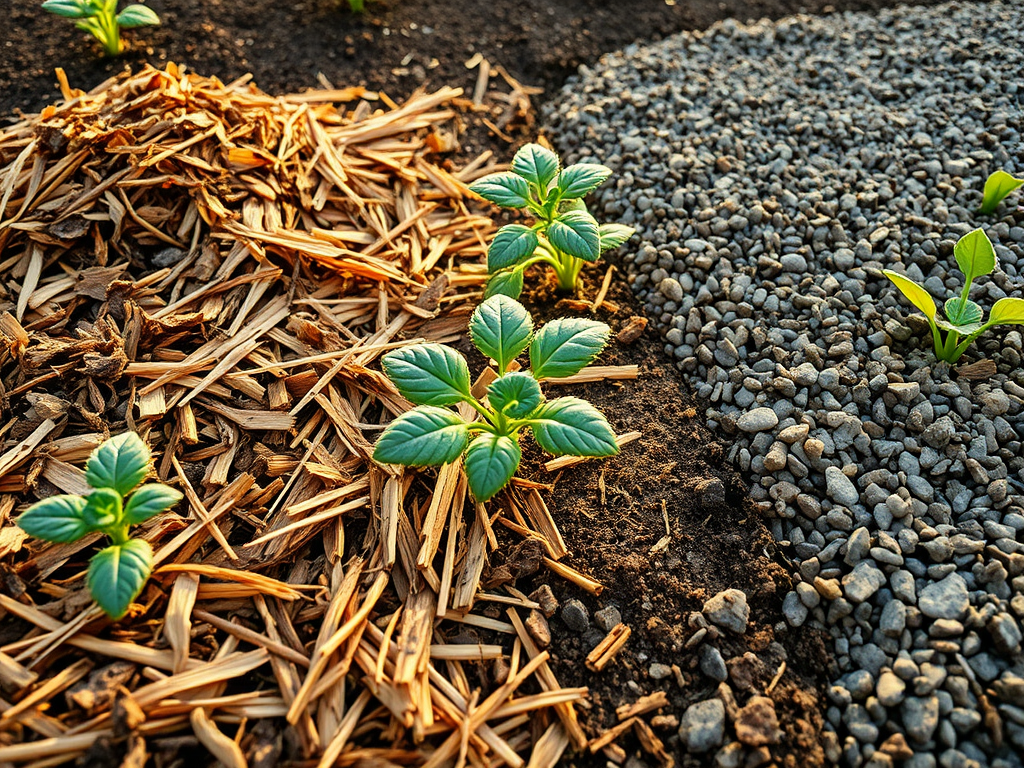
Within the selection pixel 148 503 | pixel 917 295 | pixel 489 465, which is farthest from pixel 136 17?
pixel 917 295

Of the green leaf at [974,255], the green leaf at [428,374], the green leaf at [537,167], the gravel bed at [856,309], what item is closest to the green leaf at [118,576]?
the green leaf at [428,374]

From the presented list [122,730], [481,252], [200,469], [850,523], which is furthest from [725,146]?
[122,730]

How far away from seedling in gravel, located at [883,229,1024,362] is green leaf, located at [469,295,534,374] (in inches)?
40.9

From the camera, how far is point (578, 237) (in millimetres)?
2066

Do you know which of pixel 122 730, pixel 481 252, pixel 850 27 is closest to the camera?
pixel 122 730

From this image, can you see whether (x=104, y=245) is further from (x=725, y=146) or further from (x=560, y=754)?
(x=725, y=146)

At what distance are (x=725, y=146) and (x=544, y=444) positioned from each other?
165cm

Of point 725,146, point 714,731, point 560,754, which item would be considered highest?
point 725,146

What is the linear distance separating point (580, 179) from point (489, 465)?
1007 millimetres

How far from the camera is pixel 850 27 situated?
3363mm

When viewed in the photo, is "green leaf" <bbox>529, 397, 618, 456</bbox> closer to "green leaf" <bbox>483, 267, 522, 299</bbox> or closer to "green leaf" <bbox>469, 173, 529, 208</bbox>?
"green leaf" <bbox>483, 267, 522, 299</bbox>

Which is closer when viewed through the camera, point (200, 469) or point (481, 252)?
point (200, 469)

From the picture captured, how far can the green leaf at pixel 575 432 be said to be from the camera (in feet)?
5.68

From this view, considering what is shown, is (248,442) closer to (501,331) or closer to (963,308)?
(501,331)
